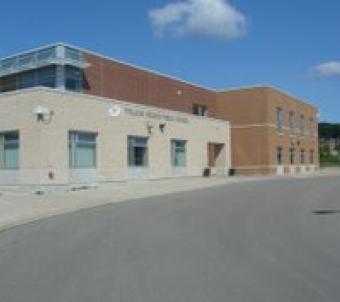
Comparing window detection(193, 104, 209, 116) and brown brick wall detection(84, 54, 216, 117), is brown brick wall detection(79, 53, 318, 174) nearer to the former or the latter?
brown brick wall detection(84, 54, 216, 117)

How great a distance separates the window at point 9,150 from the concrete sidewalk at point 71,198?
213 cm

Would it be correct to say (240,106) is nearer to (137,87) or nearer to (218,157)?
(218,157)

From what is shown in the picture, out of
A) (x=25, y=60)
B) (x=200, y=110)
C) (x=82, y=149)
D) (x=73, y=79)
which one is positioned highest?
(x=25, y=60)

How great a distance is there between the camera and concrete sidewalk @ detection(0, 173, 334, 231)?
813 inches

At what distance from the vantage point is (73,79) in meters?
38.2

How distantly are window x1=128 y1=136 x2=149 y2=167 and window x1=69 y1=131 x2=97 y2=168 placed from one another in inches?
143

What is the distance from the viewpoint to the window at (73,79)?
3784 cm

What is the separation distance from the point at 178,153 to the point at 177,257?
1244 inches

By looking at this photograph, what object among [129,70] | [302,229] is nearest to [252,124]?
[129,70]

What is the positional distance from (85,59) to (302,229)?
26074 mm

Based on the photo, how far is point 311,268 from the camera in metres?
10.0

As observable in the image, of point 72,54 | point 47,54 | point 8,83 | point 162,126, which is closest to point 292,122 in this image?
point 162,126

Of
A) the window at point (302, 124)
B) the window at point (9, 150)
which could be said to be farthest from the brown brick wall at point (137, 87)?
the window at point (302, 124)

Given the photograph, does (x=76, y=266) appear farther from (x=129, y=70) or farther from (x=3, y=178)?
(x=129, y=70)
